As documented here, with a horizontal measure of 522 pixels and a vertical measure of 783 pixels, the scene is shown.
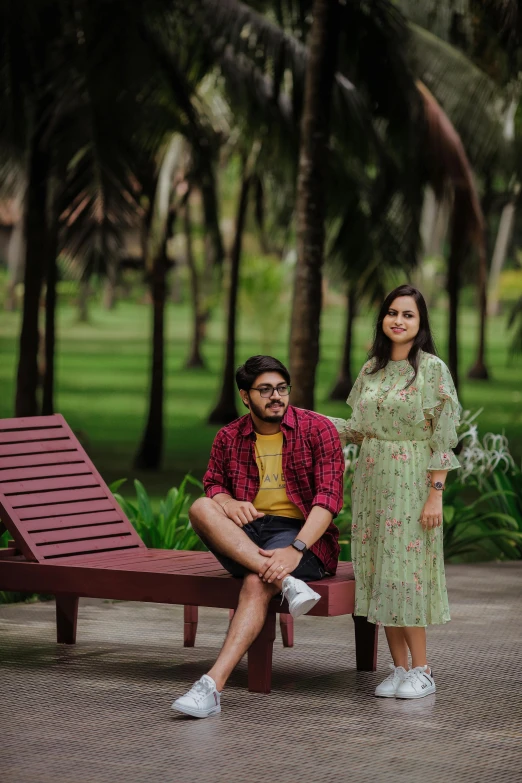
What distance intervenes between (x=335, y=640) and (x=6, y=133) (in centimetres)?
989

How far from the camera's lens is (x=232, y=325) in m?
23.8

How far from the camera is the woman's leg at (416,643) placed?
570cm

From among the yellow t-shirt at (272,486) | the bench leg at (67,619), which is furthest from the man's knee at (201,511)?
the bench leg at (67,619)

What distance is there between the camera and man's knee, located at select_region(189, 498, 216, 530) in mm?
5734

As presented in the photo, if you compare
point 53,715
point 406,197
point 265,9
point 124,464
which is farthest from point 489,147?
point 53,715

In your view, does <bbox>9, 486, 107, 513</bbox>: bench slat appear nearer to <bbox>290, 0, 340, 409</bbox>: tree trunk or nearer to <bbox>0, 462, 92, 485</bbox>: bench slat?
<bbox>0, 462, 92, 485</bbox>: bench slat

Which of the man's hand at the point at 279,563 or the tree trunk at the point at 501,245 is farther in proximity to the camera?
the tree trunk at the point at 501,245

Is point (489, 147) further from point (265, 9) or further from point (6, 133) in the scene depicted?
point (6, 133)

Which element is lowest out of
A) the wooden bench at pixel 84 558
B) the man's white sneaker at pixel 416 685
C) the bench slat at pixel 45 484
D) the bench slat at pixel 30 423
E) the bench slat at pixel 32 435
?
the man's white sneaker at pixel 416 685

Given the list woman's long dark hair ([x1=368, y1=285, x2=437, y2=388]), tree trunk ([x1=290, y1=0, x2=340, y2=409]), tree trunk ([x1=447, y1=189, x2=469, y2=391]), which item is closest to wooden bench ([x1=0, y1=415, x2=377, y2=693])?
woman's long dark hair ([x1=368, y1=285, x2=437, y2=388])

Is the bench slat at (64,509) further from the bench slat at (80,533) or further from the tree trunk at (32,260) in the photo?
the tree trunk at (32,260)

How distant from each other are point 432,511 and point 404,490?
14cm

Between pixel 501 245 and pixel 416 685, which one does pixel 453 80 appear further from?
pixel 501 245

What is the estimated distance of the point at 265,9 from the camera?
17.1 m
